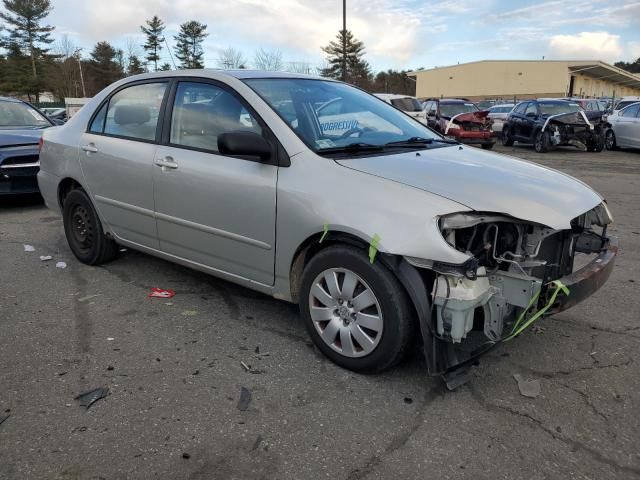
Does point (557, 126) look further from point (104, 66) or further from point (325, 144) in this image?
point (104, 66)

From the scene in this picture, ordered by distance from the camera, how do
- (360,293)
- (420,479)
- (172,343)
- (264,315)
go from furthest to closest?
(264,315) → (172,343) → (360,293) → (420,479)

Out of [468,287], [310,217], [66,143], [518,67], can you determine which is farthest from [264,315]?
[518,67]

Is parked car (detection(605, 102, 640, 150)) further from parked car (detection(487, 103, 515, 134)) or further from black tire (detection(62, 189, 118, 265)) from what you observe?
black tire (detection(62, 189, 118, 265))

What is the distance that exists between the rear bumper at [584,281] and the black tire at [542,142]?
14658 millimetres

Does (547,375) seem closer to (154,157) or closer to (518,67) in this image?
(154,157)

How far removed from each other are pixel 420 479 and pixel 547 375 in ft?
4.09

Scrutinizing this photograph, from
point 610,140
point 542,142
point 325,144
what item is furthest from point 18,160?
point 610,140

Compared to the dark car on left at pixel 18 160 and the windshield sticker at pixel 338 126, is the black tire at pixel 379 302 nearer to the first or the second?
the windshield sticker at pixel 338 126

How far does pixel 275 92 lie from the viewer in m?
3.64

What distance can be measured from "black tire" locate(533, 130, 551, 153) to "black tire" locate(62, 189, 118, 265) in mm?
14905

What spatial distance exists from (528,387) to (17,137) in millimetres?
7536

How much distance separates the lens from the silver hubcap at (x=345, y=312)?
2934 mm

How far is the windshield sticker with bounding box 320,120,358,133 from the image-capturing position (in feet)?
11.7

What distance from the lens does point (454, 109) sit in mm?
17953
